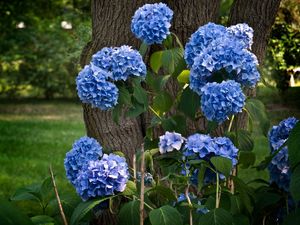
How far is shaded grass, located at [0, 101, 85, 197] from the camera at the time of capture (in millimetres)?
6854

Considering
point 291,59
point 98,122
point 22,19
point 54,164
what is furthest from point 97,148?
point 22,19

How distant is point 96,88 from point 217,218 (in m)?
0.62

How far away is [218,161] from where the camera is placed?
6.59 feet

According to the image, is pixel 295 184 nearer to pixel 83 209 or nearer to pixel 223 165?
pixel 223 165

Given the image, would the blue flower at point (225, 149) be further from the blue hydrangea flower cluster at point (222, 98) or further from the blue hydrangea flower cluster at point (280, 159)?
the blue hydrangea flower cluster at point (280, 159)

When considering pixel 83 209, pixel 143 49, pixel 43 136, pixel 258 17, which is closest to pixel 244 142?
pixel 143 49

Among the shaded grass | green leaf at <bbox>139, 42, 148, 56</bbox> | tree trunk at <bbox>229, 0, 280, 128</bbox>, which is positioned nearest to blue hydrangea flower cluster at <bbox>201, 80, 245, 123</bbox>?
green leaf at <bbox>139, 42, 148, 56</bbox>

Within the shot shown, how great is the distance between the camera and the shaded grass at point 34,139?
6854 millimetres

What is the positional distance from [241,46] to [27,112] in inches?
519

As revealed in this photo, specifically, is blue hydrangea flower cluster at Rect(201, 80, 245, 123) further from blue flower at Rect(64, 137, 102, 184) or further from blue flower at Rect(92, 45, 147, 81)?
blue flower at Rect(64, 137, 102, 184)

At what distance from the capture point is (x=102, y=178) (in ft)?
6.79

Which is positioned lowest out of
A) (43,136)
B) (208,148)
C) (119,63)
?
(43,136)

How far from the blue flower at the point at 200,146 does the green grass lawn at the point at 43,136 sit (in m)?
2.21

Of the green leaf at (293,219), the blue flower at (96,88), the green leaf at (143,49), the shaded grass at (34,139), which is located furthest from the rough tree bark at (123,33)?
the shaded grass at (34,139)
